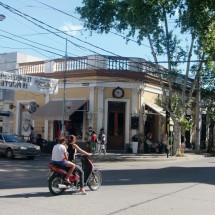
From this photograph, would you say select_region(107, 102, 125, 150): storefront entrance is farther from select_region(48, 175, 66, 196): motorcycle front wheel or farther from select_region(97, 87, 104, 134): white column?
select_region(48, 175, 66, 196): motorcycle front wheel

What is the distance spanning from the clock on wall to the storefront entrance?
667 millimetres

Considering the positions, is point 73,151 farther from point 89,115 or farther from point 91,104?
point 91,104

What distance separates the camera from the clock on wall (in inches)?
1266

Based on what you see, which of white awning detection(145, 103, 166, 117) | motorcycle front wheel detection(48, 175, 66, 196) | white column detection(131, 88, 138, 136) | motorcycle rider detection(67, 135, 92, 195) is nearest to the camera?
motorcycle front wheel detection(48, 175, 66, 196)

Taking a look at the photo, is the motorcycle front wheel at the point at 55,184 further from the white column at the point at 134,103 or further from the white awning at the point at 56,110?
the white column at the point at 134,103

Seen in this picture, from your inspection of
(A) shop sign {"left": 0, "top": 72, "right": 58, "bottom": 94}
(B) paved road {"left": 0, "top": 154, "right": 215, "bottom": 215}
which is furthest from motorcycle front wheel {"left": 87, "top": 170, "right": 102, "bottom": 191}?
(A) shop sign {"left": 0, "top": 72, "right": 58, "bottom": 94}

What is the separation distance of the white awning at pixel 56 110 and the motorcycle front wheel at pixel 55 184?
62.7 feet

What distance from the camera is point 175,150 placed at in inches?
1219

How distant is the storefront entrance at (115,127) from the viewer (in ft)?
107

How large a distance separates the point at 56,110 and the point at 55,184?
68.0 ft

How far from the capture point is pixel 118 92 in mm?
32250

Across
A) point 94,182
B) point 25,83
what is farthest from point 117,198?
point 25,83

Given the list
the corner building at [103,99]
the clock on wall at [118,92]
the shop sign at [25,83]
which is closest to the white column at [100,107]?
the corner building at [103,99]

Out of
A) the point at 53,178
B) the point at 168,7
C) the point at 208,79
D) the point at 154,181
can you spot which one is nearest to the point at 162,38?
the point at 168,7
